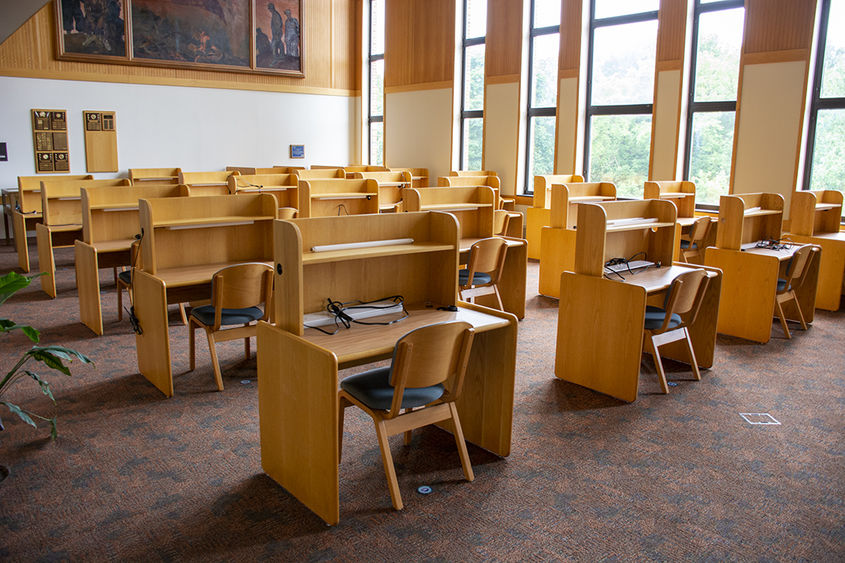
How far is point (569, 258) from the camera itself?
21.2ft

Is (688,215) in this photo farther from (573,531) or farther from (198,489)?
(198,489)

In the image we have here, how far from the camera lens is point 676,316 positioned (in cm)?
429

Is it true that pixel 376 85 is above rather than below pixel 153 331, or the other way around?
above

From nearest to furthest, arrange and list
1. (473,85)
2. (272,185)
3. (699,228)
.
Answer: (699,228) < (272,185) < (473,85)

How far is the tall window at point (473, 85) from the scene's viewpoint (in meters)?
10.9

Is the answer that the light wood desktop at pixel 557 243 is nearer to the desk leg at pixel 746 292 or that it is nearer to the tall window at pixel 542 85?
the desk leg at pixel 746 292

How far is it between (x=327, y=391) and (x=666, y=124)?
23.8 ft

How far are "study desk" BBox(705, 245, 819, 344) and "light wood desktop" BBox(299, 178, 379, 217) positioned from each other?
3.50 meters

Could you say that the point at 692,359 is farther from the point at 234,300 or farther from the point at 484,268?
the point at 234,300

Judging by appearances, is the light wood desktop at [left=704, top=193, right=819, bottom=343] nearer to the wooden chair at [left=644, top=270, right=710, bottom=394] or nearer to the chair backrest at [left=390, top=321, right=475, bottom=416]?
the wooden chair at [left=644, top=270, right=710, bottom=394]

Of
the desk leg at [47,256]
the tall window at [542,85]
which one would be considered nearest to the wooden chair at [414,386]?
the desk leg at [47,256]

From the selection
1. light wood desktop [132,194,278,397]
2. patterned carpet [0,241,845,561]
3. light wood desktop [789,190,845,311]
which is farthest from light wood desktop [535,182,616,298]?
light wood desktop [132,194,278,397]

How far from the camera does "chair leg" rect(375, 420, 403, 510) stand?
271 centimetres

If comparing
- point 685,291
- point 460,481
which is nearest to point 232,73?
point 685,291
